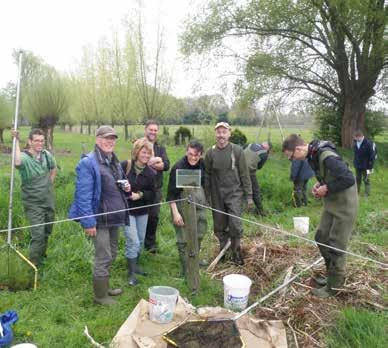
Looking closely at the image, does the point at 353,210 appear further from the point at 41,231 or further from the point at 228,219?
the point at 41,231

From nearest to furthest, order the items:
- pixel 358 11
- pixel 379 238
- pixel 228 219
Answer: pixel 228 219
pixel 379 238
pixel 358 11

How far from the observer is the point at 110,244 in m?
4.22

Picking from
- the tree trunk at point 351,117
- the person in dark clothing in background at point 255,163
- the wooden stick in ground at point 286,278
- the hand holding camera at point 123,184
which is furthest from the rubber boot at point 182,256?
the tree trunk at point 351,117

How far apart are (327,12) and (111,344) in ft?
55.2

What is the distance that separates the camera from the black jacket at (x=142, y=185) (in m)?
4.67

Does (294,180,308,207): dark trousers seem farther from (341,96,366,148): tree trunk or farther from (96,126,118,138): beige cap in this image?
(341,96,366,148): tree trunk

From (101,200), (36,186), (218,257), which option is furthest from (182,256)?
(36,186)

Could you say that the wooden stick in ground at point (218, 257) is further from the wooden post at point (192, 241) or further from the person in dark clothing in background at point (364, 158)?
the person in dark clothing in background at point (364, 158)

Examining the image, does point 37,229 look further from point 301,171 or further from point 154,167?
point 301,171

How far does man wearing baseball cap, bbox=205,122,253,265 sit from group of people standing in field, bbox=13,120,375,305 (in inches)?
0.5

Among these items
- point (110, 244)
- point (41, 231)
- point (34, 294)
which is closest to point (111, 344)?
point (110, 244)

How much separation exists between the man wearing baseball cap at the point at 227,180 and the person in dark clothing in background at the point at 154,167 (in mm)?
714

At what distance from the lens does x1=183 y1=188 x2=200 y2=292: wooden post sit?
4.34 meters

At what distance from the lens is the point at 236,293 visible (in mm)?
3910
